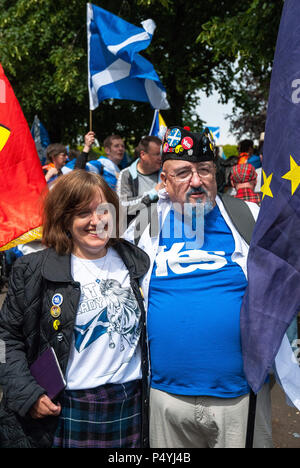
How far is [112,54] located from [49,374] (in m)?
4.70

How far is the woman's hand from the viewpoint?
1.92 meters

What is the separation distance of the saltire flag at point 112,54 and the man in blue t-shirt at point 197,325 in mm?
3762

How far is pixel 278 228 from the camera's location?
1909 millimetres

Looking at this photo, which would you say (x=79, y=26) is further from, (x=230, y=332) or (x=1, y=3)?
(x=230, y=332)

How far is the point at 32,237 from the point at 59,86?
9.44m

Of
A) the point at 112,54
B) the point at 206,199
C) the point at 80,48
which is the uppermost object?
the point at 80,48

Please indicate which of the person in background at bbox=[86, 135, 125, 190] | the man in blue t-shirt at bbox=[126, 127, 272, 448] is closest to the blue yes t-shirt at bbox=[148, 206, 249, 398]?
the man in blue t-shirt at bbox=[126, 127, 272, 448]

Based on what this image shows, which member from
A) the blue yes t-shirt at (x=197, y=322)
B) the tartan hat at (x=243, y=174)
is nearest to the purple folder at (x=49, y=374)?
the blue yes t-shirt at (x=197, y=322)

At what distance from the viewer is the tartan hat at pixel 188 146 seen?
7.50 ft

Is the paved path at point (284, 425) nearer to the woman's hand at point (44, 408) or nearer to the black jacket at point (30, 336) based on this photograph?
the black jacket at point (30, 336)

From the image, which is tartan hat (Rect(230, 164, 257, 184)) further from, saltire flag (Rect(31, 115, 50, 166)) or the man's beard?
saltire flag (Rect(31, 115, 50, 166))

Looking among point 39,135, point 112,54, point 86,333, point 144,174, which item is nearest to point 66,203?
point 86,333

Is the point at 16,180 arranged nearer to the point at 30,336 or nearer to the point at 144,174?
the point at 30,336

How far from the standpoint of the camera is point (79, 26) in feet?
39.7
